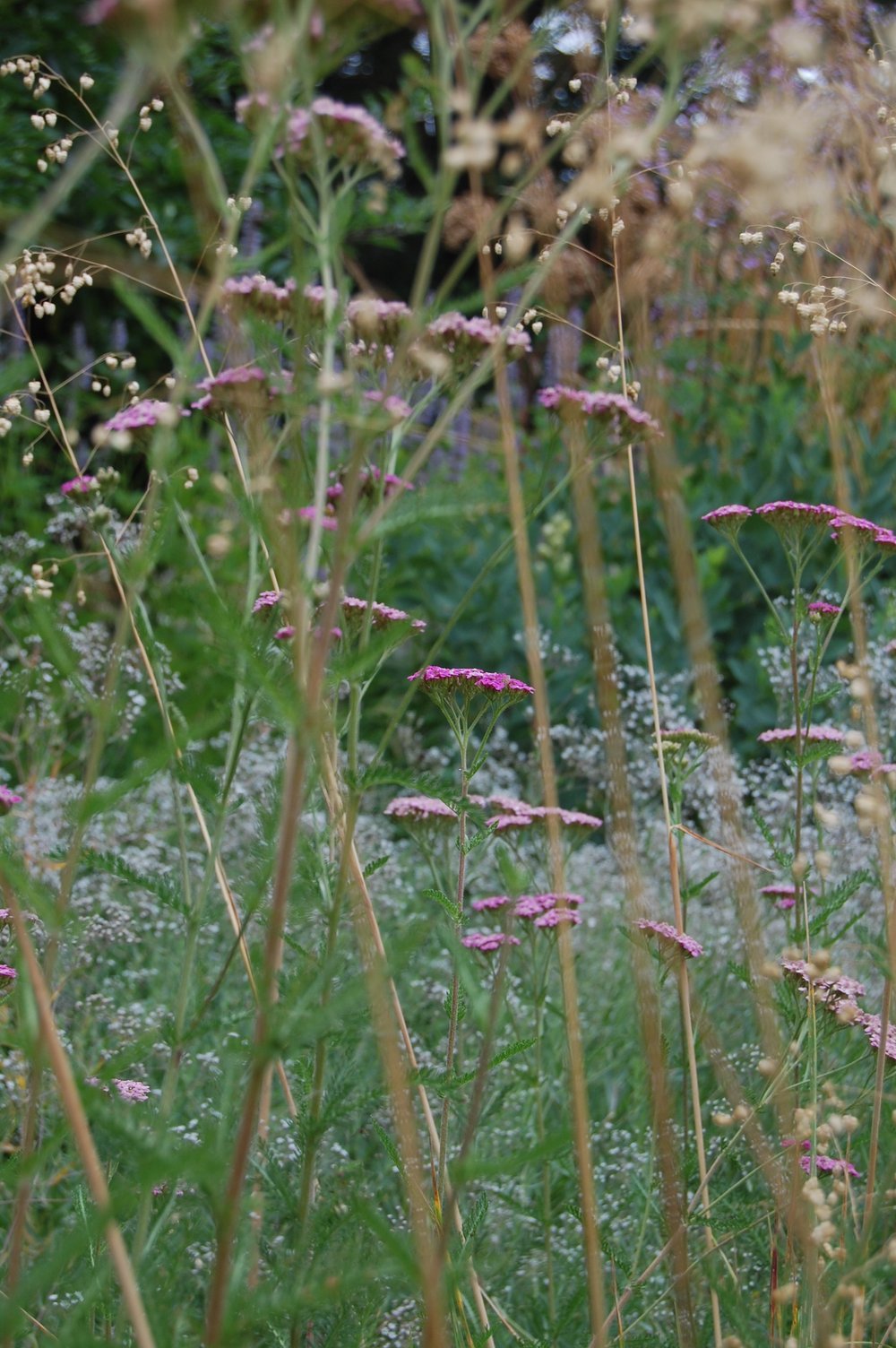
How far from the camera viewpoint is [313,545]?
846 millimetres

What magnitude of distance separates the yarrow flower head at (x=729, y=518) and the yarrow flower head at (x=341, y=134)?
837 millimetres

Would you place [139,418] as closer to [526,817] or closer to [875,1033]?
[526,817]

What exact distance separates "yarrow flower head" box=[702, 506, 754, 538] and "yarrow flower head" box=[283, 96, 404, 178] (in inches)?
32.9

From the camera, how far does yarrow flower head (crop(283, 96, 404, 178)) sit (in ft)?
3.14

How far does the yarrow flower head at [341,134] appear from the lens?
96cm

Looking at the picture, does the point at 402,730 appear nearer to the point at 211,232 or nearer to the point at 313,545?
the point at 211,232

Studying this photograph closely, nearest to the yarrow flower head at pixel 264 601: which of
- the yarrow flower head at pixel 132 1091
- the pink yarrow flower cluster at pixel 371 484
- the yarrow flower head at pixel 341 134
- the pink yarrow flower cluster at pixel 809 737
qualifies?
the pink yarrow flower cluster at pixel 371 484

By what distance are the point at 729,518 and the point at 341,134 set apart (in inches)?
35.1

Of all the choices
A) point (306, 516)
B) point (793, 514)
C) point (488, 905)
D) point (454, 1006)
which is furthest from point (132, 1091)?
point (793, 514)

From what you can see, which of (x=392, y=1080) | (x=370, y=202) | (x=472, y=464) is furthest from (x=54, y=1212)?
(x=472, y=464)

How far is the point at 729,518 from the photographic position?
172 centimetres

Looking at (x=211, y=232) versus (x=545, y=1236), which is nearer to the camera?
(x=211, y=232)

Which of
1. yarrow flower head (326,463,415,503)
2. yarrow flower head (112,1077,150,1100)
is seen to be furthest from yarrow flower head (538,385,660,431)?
yarrow flower head (112,1077,150,1100)

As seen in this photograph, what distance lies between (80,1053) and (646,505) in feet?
10.3
